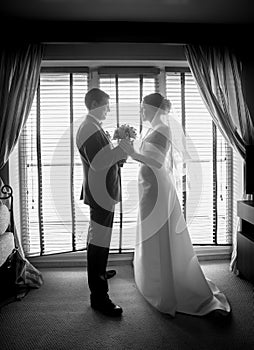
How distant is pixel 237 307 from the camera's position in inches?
114

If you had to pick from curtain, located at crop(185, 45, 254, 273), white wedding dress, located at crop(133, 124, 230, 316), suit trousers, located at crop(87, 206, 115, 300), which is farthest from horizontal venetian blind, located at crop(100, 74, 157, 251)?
suit trousers, located at crop(87, 206, 115, 300)

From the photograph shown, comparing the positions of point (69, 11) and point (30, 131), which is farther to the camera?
point (30, 131)

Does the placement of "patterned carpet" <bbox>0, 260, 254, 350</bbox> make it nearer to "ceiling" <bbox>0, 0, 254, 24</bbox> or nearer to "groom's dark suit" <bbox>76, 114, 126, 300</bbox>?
"groom's dark suit" <bbox>76, 114, 126, 300</bbox>

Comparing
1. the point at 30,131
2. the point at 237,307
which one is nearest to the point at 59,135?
the point at 30,131

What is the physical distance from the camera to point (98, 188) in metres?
2.91

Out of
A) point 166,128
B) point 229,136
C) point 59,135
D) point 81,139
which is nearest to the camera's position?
point 81,139

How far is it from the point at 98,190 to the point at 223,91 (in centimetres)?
167

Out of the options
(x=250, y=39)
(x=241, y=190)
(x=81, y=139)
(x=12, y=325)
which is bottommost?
(x=12, y=325)

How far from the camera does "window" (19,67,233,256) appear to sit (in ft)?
12.7

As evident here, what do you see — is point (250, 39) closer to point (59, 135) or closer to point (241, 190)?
point (241, 190)

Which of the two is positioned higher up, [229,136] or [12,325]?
[229,136]

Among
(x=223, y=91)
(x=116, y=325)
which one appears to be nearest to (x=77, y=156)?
(x=223, y=91)

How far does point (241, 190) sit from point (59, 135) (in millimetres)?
2012

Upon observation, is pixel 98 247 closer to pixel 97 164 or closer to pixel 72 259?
pixel 97 164
